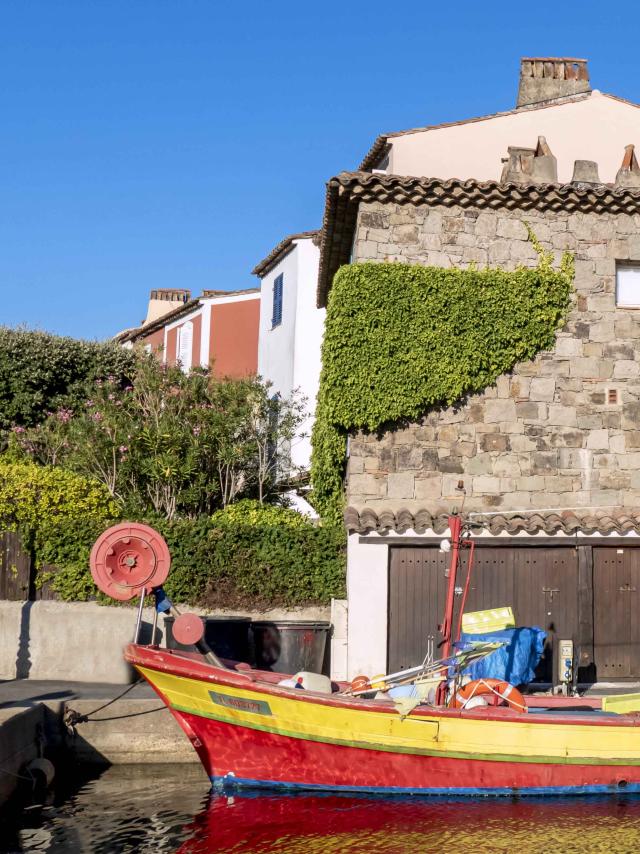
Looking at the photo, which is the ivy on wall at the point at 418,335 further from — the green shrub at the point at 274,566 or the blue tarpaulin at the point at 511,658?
the blue tarpaulin at the point at 511,658

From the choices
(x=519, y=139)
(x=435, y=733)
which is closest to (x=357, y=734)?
(x=435, y=733)

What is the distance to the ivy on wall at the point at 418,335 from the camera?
1628 cm

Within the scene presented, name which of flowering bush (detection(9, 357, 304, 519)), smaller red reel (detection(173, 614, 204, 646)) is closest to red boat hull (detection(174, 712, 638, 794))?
smaller red reel (detection(173, 614, 204, 646))

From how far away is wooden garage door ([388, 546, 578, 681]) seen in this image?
16.0m

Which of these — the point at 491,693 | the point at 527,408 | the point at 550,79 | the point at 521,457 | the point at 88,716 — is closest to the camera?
the point at 491,693

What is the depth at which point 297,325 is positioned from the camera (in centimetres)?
2686

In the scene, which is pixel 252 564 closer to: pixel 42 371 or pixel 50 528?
pixel 50 528

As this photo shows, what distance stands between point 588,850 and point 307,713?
3165mm

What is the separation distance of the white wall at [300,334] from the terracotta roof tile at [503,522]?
32.7ft

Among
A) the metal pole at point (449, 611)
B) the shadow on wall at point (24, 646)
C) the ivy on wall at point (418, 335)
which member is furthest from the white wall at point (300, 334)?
the metal pole at point (449, 611)

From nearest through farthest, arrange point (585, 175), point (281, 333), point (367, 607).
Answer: point (367, 607) → point (585, 175) → point (281, 333)

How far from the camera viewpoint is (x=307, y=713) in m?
11.3

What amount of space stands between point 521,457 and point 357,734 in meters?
6.64

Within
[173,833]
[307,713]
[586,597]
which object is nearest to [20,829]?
[173,833]
